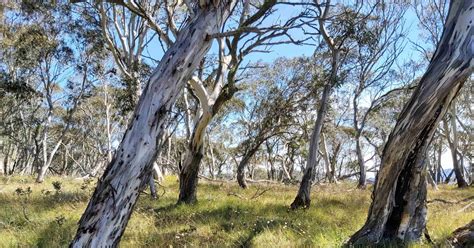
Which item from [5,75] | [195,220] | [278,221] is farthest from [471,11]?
[5,75]

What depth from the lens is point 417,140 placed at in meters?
3.96

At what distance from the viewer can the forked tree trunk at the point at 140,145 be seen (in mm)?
3033

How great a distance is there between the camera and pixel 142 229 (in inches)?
217

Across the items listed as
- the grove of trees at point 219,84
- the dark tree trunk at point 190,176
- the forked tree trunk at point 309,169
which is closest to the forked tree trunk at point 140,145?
the grove of trees at point 219,84

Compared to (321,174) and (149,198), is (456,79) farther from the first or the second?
(321,174)

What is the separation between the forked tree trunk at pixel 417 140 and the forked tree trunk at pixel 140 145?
2295 millimetres

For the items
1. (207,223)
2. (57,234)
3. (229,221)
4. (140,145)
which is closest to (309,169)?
(229,221)

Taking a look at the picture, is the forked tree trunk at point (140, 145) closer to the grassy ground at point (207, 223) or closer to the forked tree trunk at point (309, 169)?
the grassy ground at point (207, 223)

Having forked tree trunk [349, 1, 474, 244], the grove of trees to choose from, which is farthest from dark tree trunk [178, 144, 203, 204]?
forked tree trunk [349, 1, 474, 244]

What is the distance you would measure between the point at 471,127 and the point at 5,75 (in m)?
27.1

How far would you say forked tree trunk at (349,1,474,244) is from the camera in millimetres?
3754

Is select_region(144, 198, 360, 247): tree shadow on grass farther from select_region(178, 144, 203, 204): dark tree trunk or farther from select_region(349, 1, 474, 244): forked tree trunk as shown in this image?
select_region(349, 1, 474, 244): forked tree trunk

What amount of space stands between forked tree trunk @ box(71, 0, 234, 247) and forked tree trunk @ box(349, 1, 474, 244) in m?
2.30

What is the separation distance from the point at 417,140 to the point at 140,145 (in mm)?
2843
